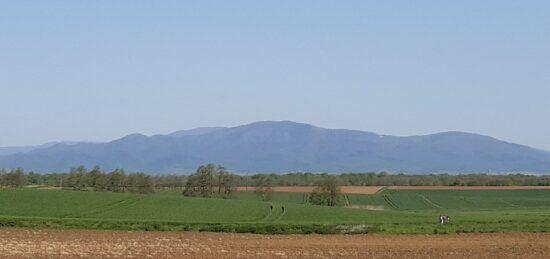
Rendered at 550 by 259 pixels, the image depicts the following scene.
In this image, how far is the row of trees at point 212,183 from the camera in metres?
124

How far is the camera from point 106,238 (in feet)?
143

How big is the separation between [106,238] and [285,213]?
3873cm

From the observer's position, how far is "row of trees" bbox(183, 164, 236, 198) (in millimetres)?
123688

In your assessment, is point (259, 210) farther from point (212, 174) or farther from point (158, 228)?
point (212, 174)

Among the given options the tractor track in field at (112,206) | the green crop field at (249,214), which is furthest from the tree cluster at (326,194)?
the tractor track in field at (112,206)

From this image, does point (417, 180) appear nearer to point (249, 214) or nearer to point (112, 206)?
point (249, 214)

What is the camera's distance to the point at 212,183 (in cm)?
12462

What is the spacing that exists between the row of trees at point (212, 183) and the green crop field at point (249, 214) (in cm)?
294

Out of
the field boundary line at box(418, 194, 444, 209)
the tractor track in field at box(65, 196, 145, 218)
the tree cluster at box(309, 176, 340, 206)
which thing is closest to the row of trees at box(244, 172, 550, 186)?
the field boundary line at box(418, 194, 444, 209)

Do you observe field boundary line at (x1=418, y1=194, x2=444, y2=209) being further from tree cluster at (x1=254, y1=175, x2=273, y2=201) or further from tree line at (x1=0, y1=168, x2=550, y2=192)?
tree cluster at (x1=254, y1=175, x2=273, y2=201)

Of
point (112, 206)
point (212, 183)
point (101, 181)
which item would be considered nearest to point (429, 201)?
point (212, 183)

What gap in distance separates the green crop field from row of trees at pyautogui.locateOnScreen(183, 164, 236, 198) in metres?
2.94

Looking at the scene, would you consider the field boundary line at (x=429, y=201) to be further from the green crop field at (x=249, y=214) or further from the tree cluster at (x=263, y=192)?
the tree cluster at (x=263, y=192)

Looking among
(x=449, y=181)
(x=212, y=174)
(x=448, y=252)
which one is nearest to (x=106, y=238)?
(x=448, y=252)
